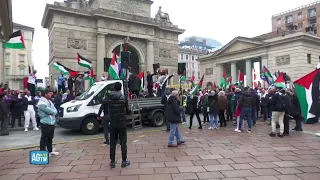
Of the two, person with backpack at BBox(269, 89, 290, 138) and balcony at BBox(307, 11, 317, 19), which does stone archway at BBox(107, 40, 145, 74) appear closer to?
person with backpack at BBox(269, 89, 290, 138)

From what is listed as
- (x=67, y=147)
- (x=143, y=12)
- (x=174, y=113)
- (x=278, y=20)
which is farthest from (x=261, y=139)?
(x=278, y=20)

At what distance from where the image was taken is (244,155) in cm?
666

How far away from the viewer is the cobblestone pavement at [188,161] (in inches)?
205

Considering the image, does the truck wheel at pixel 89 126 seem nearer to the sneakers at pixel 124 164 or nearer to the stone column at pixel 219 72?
the sneakers at pixel 124 164

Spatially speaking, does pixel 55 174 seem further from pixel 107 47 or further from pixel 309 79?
pixel 107 47

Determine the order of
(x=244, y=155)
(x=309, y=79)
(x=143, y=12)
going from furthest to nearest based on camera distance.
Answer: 1. (x=143, y=12)
2. (x=309, y=79)
3. (x=244, y=155)

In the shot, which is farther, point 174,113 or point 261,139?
Answer: point 261,139

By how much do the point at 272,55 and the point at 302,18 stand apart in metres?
50.4

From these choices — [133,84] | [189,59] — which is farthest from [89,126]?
[189,59]

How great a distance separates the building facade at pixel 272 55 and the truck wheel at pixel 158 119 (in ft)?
72.5

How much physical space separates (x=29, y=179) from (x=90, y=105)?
5.69 metres

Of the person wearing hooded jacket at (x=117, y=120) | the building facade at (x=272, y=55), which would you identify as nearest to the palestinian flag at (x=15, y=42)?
the person wearing hooded jacket at (x=117, y=120)

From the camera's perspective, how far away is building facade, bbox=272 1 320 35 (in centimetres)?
6531

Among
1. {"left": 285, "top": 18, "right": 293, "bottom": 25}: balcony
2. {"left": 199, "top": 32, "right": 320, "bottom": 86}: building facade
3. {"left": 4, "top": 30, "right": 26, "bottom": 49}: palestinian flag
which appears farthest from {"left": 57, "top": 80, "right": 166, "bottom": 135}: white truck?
{"left": 285, "top": 18, "right": 293, "bottom": 25}: balcony
